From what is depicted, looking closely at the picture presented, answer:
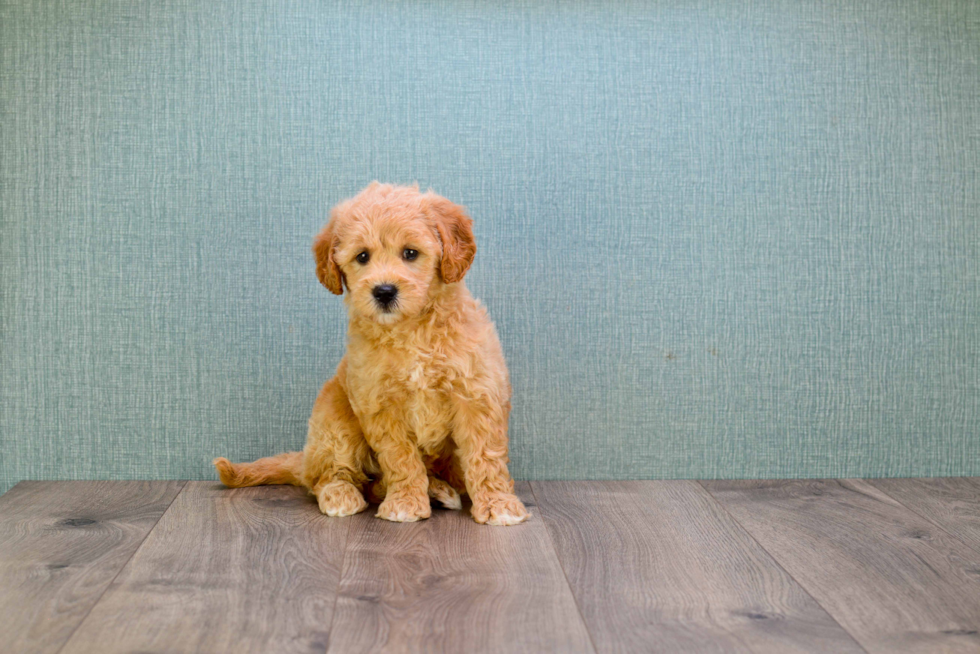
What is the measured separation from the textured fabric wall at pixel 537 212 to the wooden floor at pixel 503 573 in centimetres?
22

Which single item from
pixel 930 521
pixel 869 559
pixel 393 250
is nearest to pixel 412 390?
pixel 393 250

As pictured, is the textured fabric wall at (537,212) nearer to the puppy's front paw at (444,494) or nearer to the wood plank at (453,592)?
the puppy's front paw at (444,494)

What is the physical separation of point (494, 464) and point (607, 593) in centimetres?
51

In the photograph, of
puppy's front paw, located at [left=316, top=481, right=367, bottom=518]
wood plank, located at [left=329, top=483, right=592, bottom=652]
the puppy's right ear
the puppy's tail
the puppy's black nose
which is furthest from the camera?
the puppy's tail

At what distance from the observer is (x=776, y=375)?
2430 mm

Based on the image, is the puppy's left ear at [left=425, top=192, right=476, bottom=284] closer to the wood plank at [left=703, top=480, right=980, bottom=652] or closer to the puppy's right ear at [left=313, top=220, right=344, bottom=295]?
the puppy's right ear at [left=313, top=220, right=344, bottom=295]

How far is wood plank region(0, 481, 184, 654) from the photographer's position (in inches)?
57.6

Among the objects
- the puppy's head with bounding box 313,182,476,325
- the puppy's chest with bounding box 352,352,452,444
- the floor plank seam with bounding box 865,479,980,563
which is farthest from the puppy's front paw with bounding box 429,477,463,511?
the floor plank seam with bounding box 865,479,980,563

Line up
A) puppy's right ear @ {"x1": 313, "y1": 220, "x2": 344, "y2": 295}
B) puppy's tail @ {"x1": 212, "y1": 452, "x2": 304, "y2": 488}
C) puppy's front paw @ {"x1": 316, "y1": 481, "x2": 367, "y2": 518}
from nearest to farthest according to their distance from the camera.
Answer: puppy's right ear @ {"x1": 313, "y1": 220, "x2": 344, "y2": 295} → puppy's front paw @ {"x1": 316, "y1": 481, "x2": 367, "y2": 518} → puppy's tail @ {"x1": 212, "y1": 452, "x2": 304, "y2": 488}

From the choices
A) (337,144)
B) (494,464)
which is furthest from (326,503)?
(337,144)

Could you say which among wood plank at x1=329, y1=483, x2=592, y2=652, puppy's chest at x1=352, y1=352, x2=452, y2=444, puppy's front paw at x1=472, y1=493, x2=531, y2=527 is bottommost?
wood plank at x1=329, y1=483, x2=592, y2=652

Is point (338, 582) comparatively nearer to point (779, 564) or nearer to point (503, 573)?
point (503, 573)

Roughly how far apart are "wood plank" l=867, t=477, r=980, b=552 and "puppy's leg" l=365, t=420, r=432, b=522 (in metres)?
1.20

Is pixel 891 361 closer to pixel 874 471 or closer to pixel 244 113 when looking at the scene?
pixel 874 471
